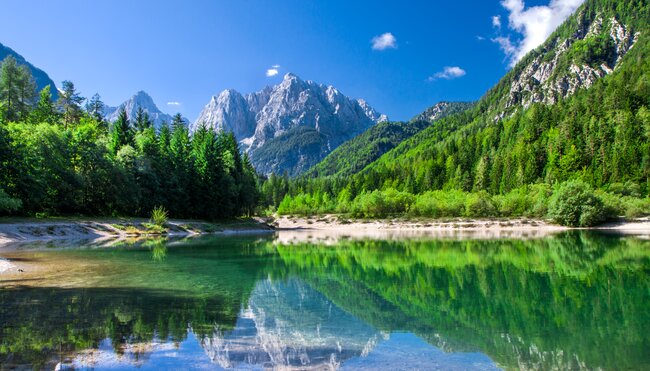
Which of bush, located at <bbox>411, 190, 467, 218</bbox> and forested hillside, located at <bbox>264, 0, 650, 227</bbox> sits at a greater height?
forested hillside, located at <bbox>264, 0, 650, 227</bbox>

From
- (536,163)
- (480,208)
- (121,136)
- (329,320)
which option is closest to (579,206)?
(480,208)

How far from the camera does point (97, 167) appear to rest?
54406 millimetres

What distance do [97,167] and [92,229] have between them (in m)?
11.2

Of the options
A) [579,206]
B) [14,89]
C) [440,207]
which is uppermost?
[14,89]

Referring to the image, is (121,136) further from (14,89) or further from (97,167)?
(14,89)

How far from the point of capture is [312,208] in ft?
458

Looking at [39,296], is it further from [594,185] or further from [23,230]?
[594,185]

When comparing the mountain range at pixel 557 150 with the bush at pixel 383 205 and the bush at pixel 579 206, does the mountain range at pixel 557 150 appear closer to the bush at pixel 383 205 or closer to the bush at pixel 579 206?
the bush at pixel 383 205

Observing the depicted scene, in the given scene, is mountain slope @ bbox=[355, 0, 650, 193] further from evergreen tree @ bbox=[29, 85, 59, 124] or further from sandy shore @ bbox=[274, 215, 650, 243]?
evergreen tree @ bbox=[29, 85, 59, 124]

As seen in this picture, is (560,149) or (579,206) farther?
(560,149)

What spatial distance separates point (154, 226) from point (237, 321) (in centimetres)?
4808

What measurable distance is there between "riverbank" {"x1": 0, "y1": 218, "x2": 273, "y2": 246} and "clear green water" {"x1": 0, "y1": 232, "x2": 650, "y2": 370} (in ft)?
78.2

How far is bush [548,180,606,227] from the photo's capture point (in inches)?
2818

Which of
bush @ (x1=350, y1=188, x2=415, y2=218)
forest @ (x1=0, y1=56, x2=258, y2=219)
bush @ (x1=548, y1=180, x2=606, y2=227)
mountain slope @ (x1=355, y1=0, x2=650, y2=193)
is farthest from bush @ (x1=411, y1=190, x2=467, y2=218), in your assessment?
forest @ (x1=0, y1=56, x2=258, y2=219)
